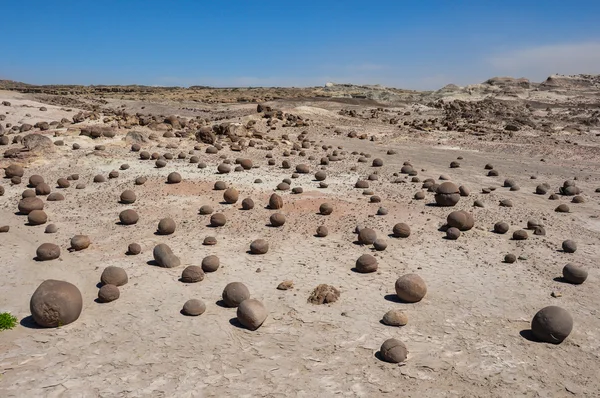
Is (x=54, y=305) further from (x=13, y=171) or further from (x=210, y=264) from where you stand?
(x=13, y=171)

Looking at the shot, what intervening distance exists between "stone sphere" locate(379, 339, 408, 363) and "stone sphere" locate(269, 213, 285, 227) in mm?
5172

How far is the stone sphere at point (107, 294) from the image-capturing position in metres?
7.04

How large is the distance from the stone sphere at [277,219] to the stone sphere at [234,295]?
142 inches

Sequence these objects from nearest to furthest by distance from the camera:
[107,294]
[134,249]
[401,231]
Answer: [107,294]
[134,249]
[401,231]

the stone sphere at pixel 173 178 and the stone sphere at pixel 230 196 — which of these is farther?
the stone sphere at pixel 173 178

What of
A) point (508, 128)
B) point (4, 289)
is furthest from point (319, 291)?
point (508, 128)

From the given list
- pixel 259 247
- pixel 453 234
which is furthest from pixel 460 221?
pixel 259 247

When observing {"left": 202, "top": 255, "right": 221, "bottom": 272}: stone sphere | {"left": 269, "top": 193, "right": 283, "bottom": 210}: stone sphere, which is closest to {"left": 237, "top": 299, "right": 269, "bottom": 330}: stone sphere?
{"left": 202, "top": 255, "right": 221, "bottom": 272}: stone sphere

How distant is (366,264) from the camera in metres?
8.19

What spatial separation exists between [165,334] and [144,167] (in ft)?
33.1

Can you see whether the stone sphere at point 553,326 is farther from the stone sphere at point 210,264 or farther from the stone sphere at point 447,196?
the stone sphere at point 447,196

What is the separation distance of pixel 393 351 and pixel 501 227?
226 inches

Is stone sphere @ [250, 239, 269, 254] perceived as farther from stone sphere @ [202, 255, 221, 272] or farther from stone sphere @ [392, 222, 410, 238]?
stone sphere @ [392, 222, 410, 238]

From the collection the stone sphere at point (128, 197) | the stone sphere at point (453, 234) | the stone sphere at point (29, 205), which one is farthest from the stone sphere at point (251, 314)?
the stone sphere at point (29, 205)
